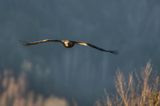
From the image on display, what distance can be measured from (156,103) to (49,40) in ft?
24.0

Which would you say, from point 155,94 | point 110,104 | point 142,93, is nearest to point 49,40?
point 110,104

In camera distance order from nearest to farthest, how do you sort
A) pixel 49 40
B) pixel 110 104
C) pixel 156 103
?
pixel 49 40 < pixel 110 104 < pixel 156 103

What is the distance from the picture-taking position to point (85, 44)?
1104cm

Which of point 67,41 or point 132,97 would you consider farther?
point 132,97

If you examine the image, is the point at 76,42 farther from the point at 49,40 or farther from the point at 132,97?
the point at 132,97

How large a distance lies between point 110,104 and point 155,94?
8.23 ft

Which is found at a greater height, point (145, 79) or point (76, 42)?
point (76, 42)

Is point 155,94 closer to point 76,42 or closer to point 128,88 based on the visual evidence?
point 128,88

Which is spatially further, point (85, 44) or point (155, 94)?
point (155, 94)

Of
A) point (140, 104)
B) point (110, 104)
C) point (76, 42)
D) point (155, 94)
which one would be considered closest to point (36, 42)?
point (76, 42)

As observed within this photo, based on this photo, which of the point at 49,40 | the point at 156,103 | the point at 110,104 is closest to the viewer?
the point at 49,40

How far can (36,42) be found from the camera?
1091cm

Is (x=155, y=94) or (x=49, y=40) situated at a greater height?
(x=49, y=40)

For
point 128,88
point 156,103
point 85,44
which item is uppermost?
point 85,44
